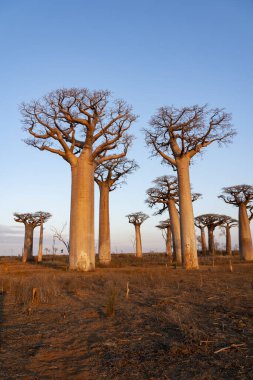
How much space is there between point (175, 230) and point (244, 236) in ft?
17.3

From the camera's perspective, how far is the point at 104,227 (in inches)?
955

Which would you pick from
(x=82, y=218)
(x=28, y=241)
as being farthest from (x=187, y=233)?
(x=28, y=241)

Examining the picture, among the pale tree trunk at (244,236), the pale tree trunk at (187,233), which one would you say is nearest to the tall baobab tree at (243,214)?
the pale tree trunk at (244,236)

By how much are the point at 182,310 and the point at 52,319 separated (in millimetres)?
2211

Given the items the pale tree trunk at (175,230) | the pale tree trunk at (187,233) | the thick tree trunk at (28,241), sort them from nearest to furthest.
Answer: the pale tree trunk at (187,233) < the pale tree trunk at (175,230) < the thick tree trunk at (28,241)

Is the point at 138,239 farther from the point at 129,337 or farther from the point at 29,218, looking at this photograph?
the point at 129,337

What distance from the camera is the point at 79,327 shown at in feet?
16.9

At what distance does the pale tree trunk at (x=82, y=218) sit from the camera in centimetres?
1518

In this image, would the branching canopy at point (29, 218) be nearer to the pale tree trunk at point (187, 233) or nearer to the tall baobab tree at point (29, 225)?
the tall baobab tree at point (29, 225)

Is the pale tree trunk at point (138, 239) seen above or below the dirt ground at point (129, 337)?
above

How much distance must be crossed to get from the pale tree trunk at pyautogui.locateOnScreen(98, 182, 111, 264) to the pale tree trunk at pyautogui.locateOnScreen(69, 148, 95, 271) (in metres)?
8.12

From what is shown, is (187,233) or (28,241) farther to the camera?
(28,241)

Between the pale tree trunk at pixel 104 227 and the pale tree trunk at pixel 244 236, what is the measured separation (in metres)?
10.2

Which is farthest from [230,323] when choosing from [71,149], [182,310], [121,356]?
[71,149]
